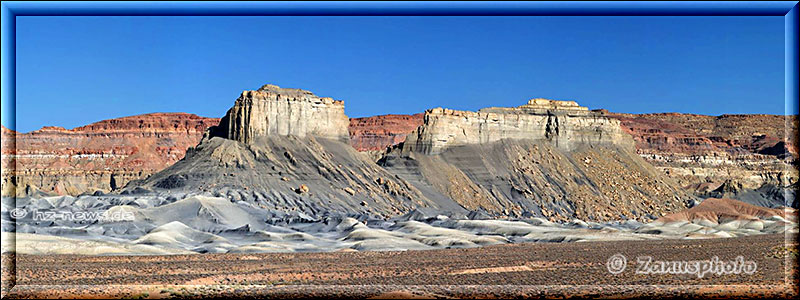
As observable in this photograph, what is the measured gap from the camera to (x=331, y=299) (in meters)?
26.3

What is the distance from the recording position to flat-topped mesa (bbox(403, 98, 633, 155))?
312 feet

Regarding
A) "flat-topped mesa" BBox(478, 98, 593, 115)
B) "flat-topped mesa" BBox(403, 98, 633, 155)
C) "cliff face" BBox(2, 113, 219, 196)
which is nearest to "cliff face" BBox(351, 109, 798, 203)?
"flat-topped mesa" BBox(403, 98, 633, 155)

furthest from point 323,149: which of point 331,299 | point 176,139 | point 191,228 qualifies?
point 176,139

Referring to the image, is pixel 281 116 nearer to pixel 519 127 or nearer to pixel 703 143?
pixel 519 127

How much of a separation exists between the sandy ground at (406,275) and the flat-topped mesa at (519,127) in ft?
133

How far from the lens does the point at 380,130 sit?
176 metres

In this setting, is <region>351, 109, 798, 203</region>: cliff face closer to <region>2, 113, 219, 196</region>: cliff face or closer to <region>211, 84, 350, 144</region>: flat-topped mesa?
<region>211, 84, 350, 144</region>: flat-topped mesa

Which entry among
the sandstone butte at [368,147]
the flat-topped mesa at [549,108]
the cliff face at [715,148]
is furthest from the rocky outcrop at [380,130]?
the flat-topped mesa at [549,108]

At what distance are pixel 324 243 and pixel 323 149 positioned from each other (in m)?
27.2

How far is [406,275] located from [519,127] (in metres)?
67.5

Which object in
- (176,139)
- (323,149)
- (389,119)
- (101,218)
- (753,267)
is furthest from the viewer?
(389,119)

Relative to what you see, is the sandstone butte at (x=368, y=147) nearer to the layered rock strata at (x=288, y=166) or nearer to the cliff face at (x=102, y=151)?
the cliff face at (x=102, y=151)

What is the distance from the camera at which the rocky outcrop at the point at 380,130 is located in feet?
559

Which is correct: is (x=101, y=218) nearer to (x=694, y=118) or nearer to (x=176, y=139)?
(x=176, y=139)
